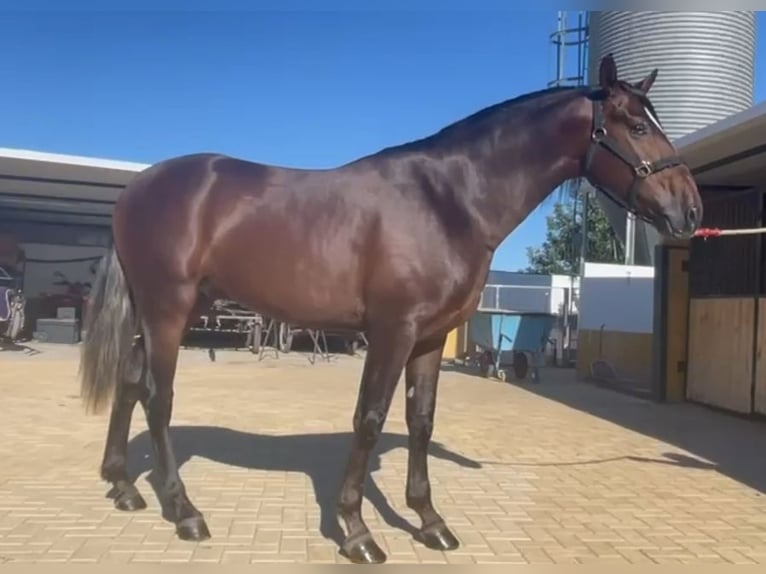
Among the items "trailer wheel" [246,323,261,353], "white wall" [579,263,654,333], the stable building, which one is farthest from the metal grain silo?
the stable building

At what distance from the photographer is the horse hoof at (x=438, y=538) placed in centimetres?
414

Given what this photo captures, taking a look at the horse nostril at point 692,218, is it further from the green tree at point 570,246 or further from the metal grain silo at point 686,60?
the green tree at point 570,246

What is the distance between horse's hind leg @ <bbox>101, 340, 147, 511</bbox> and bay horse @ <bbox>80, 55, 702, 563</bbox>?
11.4 inches

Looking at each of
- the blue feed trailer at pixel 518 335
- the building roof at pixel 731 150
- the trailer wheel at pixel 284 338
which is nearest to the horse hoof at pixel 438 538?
the building roof at pixel 731 150

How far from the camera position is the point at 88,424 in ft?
27.1

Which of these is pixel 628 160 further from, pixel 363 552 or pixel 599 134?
pixel 363 552

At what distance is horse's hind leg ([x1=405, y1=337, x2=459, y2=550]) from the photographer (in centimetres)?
434

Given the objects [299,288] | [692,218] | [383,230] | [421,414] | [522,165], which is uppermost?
[522,165]

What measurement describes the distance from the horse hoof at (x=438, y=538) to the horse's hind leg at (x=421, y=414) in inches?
2.9

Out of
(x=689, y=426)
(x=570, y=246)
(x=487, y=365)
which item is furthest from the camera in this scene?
(x=570, y=246)

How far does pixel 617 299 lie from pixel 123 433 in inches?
476

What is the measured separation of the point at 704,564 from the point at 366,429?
5.59ft

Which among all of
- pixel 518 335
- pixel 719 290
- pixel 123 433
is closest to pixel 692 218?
pixel 123 433

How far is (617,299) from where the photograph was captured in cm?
1566
